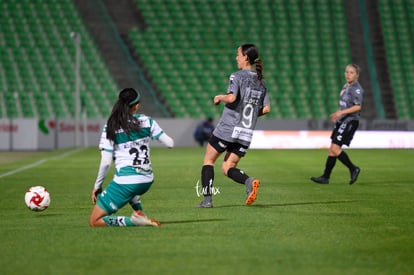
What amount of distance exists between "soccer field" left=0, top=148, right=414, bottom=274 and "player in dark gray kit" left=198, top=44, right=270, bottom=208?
36cm

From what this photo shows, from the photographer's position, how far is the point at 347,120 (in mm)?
15078

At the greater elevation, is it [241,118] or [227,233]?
[241,118]

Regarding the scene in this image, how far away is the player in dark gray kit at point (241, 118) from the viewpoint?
10.5m

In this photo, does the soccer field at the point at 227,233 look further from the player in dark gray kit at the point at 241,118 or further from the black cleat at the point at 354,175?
the player in dark gray kit at the point at 241,118

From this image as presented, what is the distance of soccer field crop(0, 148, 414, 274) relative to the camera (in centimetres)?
639

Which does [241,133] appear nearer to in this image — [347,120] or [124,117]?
[124,117]

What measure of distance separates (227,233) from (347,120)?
744 cm

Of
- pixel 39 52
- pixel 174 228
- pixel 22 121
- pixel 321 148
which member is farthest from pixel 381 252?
pixel 39 52

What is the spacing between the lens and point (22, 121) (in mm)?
35344

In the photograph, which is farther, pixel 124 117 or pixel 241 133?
pixel 241 133

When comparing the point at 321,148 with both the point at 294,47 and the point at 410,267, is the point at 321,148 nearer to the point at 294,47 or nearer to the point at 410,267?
the point at 294,47

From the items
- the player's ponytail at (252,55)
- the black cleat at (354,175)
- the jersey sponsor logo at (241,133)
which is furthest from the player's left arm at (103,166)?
the black cleat at (354,175)

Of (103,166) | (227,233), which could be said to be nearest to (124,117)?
(103,166)

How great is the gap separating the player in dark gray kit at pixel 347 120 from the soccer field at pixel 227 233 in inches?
12.2
